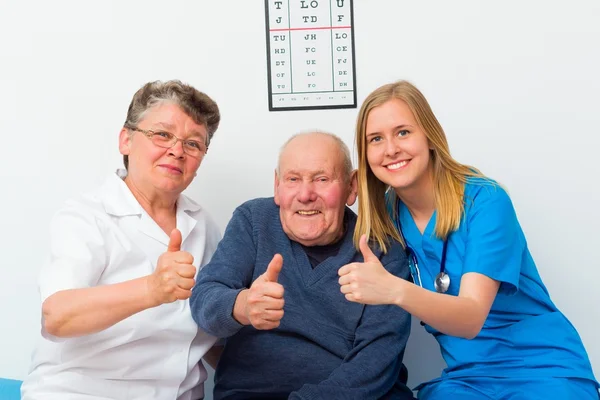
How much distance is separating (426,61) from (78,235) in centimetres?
147

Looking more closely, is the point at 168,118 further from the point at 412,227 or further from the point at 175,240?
the point at 412,227

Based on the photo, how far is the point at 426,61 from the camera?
2.34 meters

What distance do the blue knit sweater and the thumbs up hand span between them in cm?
18

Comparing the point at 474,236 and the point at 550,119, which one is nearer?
the point at 474,236

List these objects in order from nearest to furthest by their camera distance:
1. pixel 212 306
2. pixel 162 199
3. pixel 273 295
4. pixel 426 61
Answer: pixel 273 295 < pixel 212 306 < pixel 162 199 < pixel 426 61

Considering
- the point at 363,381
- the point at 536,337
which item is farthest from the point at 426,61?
the point at 363,381

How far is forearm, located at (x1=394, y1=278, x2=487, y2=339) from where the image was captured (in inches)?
53.9

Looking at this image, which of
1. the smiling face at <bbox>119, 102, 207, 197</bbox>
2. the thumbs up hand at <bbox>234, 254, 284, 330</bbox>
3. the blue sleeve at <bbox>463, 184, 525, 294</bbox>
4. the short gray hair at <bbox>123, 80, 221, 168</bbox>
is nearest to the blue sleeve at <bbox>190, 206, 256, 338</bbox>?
the thumbs up hand at <bbox>234, 254, 284, 330</bbox>

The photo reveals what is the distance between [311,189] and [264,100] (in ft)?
2.44

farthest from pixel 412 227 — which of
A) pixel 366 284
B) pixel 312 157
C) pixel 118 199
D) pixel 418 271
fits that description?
pixel 118 199

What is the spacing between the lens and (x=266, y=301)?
1.34 m

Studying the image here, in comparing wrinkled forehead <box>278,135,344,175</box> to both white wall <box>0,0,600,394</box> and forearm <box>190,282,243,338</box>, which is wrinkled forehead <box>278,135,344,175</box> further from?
white wall <box>0,0,600,394</box>

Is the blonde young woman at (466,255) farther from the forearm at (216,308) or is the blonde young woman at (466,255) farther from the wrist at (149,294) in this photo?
the wrist at (149,294)

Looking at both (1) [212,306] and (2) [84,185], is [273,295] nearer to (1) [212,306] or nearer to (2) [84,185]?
(1) [212,306]
